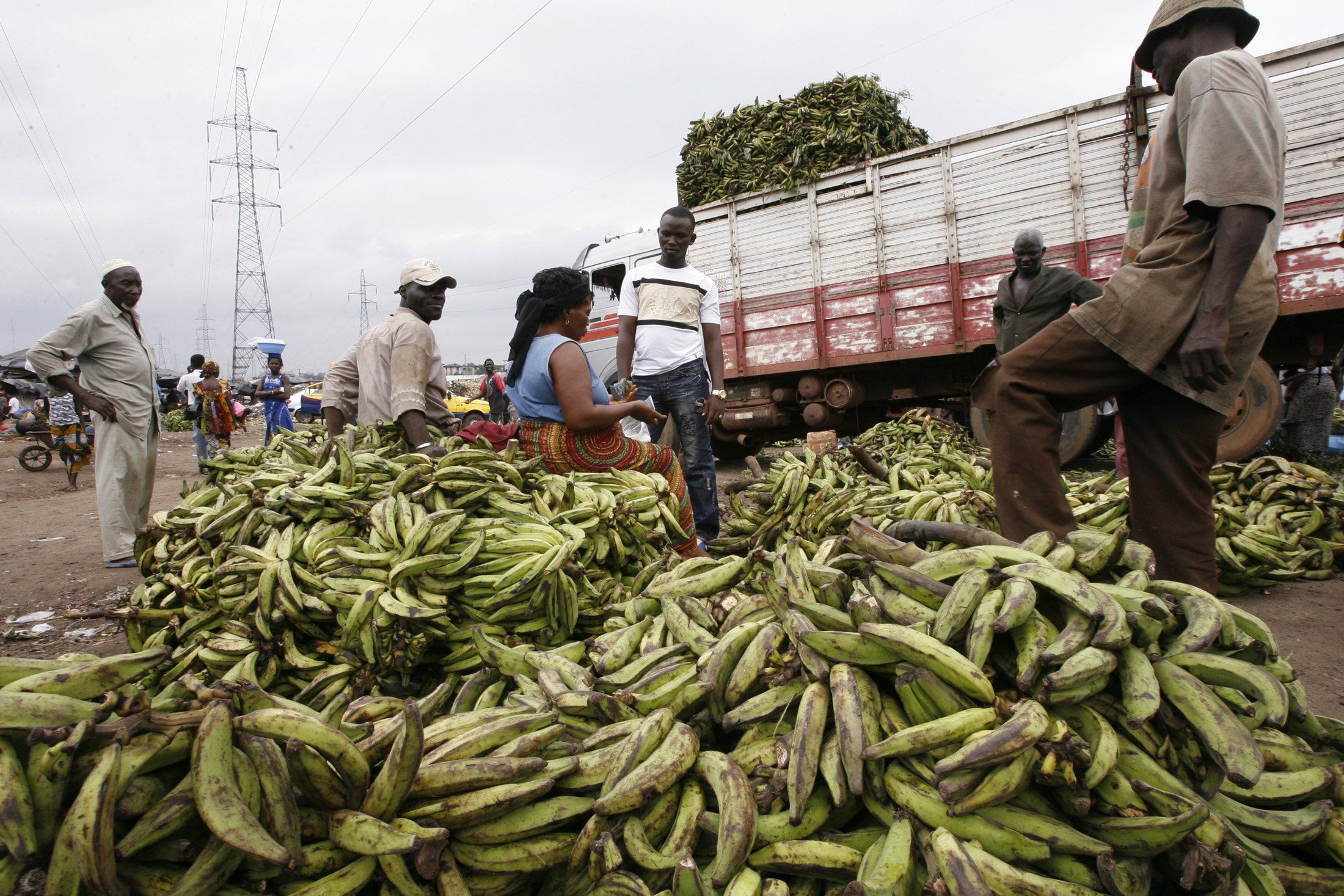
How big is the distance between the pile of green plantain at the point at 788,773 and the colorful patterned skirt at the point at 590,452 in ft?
7.18

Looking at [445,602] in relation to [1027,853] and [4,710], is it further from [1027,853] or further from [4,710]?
[1027,853]

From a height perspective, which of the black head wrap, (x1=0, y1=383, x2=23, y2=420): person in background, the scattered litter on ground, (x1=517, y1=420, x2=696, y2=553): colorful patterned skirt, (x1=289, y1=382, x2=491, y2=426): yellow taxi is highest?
(x1=0, y1=383, x2=23, y2=420): person in background

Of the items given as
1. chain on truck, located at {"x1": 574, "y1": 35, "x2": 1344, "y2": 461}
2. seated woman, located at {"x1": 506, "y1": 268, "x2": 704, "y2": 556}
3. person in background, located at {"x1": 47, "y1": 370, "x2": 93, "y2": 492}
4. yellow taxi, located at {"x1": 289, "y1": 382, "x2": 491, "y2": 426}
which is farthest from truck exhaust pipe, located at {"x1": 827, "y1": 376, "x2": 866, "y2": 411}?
person in background, located at {"x1": 47, "y1": 370, "x2": 93, "y2": 492}

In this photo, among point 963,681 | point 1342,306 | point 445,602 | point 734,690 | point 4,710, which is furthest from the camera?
point 1342,306

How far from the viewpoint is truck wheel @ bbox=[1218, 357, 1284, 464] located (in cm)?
636

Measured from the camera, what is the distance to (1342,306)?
6.04 meters

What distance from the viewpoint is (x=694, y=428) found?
4.84 meters

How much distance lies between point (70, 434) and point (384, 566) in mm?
11993

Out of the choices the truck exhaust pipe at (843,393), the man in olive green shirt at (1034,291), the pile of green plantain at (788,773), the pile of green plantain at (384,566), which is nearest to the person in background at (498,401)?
the truck exhaust pipe at (843,393)

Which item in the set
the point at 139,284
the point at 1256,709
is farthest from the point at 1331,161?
the point at 139,284

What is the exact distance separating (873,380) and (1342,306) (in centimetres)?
451

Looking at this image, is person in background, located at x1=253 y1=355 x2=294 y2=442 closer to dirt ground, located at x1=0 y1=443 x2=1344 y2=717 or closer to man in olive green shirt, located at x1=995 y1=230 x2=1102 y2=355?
dirt ground, located at x1=0 y1=443 x2=1344 y2=717

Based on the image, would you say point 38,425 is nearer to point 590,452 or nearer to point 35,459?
point 35,459

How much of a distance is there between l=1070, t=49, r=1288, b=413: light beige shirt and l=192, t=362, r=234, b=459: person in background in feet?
36.7
